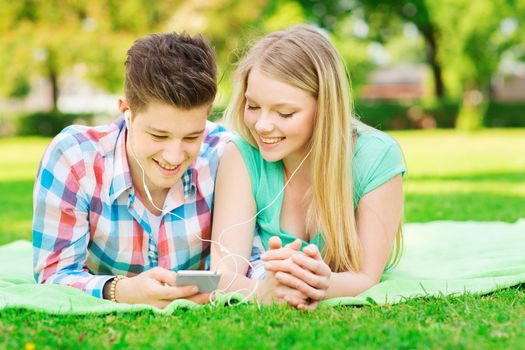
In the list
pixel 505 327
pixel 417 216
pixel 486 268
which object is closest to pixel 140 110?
pixel 505 327

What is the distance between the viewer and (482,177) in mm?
10586

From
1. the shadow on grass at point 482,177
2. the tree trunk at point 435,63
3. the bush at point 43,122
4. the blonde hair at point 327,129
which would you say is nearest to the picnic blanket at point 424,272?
the blonde hair at point 327,129

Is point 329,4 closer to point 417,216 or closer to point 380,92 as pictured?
point 417,216

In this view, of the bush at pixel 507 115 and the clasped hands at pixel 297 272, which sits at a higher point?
the clasped hands at pixel 297 272

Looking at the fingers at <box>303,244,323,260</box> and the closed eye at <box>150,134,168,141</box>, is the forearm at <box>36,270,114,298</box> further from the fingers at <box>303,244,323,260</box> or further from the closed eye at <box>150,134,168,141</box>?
the fingers at <box>303,244,323,260</box>

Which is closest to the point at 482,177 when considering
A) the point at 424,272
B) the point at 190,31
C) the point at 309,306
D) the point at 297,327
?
the point at 424,272

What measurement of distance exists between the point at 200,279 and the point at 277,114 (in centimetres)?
94

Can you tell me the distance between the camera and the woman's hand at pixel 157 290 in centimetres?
322

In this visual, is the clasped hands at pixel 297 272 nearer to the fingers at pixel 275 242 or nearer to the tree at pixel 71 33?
the fingers at pixel 275 242

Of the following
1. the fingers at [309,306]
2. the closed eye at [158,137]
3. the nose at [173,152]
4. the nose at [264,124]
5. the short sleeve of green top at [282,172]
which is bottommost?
the fingers at [309,306]

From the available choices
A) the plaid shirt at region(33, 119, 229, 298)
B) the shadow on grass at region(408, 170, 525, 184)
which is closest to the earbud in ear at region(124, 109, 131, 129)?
the plaid shirt at region(33, 119, 229, 298)

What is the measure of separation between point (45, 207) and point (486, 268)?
2507mm

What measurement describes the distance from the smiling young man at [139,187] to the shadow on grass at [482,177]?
7.19 meters

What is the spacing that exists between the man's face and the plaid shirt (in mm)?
211
